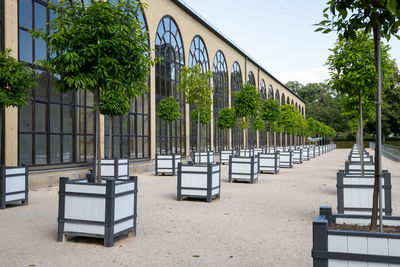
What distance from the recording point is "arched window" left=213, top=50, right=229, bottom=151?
121ft

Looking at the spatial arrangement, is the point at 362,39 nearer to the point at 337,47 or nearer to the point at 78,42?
the point at 337,47

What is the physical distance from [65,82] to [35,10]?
9.40 meters

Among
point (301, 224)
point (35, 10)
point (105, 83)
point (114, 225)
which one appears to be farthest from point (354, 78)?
point (35, 10)

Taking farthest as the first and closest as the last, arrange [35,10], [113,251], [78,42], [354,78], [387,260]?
[35,10], [354,78], [78,42], [113,251], [387,260]

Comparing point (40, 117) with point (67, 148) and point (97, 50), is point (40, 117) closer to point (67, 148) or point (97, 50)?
point (67, 148)

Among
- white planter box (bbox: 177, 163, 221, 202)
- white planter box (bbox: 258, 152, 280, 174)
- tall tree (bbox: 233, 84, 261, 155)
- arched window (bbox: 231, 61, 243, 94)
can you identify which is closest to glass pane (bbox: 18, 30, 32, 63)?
white planter box (bbox: 177, 163, 221, 202)

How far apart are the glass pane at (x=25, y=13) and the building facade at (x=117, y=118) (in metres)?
0.03

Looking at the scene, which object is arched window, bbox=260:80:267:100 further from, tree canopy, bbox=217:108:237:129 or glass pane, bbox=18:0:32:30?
glass pane, bbox=18:0:32:30

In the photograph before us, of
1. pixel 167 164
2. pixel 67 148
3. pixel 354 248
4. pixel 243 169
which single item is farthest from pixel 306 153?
pixel 354 248

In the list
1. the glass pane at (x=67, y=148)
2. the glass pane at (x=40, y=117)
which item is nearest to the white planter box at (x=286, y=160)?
the glass pane at (x=67, y=148)

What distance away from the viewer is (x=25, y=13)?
14422 millimetres

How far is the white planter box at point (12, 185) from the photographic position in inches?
388

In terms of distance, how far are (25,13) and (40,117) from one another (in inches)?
152

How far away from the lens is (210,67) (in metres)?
35.5
